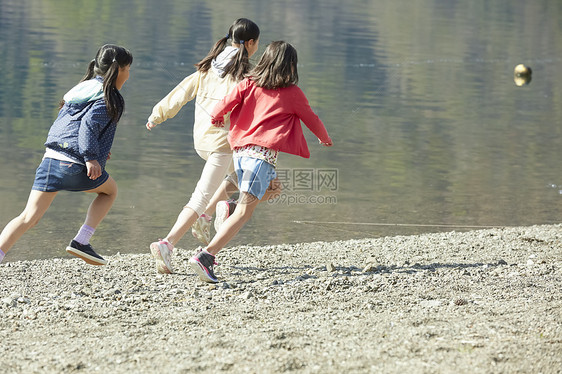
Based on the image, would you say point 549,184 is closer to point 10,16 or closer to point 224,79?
point 224,79

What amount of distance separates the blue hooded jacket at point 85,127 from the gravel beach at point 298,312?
37.5 inches

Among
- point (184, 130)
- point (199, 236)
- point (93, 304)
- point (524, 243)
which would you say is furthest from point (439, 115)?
point (93, 304)

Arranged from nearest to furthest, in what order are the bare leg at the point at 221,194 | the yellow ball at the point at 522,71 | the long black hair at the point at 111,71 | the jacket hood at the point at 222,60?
1. the long black hair at the point at 111,71
2. the jacket hood at the point at 222,60
3. the bare leg at the point at 221,194
4. the yellow ball at the point at 522,71

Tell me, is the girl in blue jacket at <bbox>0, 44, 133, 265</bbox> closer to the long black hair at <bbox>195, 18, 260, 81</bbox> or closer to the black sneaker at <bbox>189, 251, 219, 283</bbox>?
the long black hair at <bbox>195, 18, 260, 81</bbox>

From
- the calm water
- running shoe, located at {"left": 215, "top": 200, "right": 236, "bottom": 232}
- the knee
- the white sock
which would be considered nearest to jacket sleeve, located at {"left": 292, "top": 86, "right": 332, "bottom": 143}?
running shoe, located at {"left": 215, "top": 200, "right": 236, "bottom": 232}

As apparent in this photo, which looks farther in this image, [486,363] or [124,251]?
[124,251]

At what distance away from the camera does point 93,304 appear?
206 inches

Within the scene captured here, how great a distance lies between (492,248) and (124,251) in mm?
3444

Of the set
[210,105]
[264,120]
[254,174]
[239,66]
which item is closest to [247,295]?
[254,174]

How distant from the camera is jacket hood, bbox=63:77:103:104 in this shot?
18.2ft

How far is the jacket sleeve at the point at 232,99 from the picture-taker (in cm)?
568

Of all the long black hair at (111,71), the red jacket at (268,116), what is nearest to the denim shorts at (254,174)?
the red jacket at (268,116)

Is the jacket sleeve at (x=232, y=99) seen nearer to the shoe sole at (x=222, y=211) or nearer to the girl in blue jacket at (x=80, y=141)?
the girl in blue jacket at (x=80, y=141)

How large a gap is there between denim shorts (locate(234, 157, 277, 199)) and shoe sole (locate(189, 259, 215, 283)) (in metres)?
0.60
